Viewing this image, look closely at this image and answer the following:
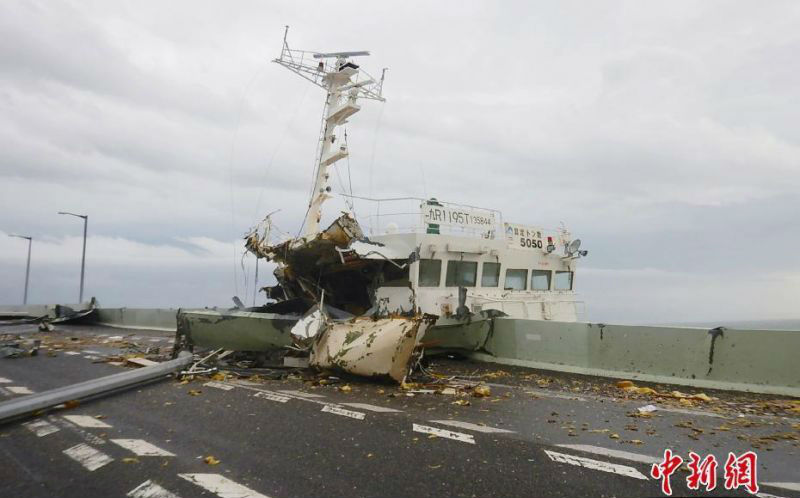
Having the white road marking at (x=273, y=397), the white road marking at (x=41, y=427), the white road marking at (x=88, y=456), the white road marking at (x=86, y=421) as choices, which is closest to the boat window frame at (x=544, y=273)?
the white road marking at (x=273, y=397)

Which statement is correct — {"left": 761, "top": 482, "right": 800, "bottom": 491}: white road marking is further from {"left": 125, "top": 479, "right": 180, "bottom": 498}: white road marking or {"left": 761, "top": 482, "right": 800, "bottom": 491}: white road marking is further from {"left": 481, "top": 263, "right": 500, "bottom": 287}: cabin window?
{"left": 481, "top": 263, "right": 500, "bottom": 287}: cabin window

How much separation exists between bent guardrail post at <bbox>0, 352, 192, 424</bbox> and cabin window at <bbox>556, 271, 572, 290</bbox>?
36.3 feet

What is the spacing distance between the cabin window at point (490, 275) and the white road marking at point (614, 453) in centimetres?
879

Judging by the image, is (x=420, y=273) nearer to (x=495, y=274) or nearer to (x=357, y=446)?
(x=495, y=274)

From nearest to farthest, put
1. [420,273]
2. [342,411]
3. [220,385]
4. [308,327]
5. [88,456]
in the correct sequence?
[88,456], [342,411], [220,385], [308,327], [420,273]

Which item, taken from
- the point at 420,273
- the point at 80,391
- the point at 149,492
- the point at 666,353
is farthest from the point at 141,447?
the point at 420,273

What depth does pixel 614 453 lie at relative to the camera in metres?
4.20

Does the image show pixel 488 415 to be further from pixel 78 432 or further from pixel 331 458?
pixel 78 432

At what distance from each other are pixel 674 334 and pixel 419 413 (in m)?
4.76

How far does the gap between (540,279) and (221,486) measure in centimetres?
1260

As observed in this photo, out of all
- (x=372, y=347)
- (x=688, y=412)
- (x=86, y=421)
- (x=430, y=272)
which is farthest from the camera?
(x=430, y=272)

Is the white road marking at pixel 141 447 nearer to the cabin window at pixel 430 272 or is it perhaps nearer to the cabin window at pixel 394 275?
the cabin window at pixel 394 275

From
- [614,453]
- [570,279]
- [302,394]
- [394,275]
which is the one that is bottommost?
[302,394]

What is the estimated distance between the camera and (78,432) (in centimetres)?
486
